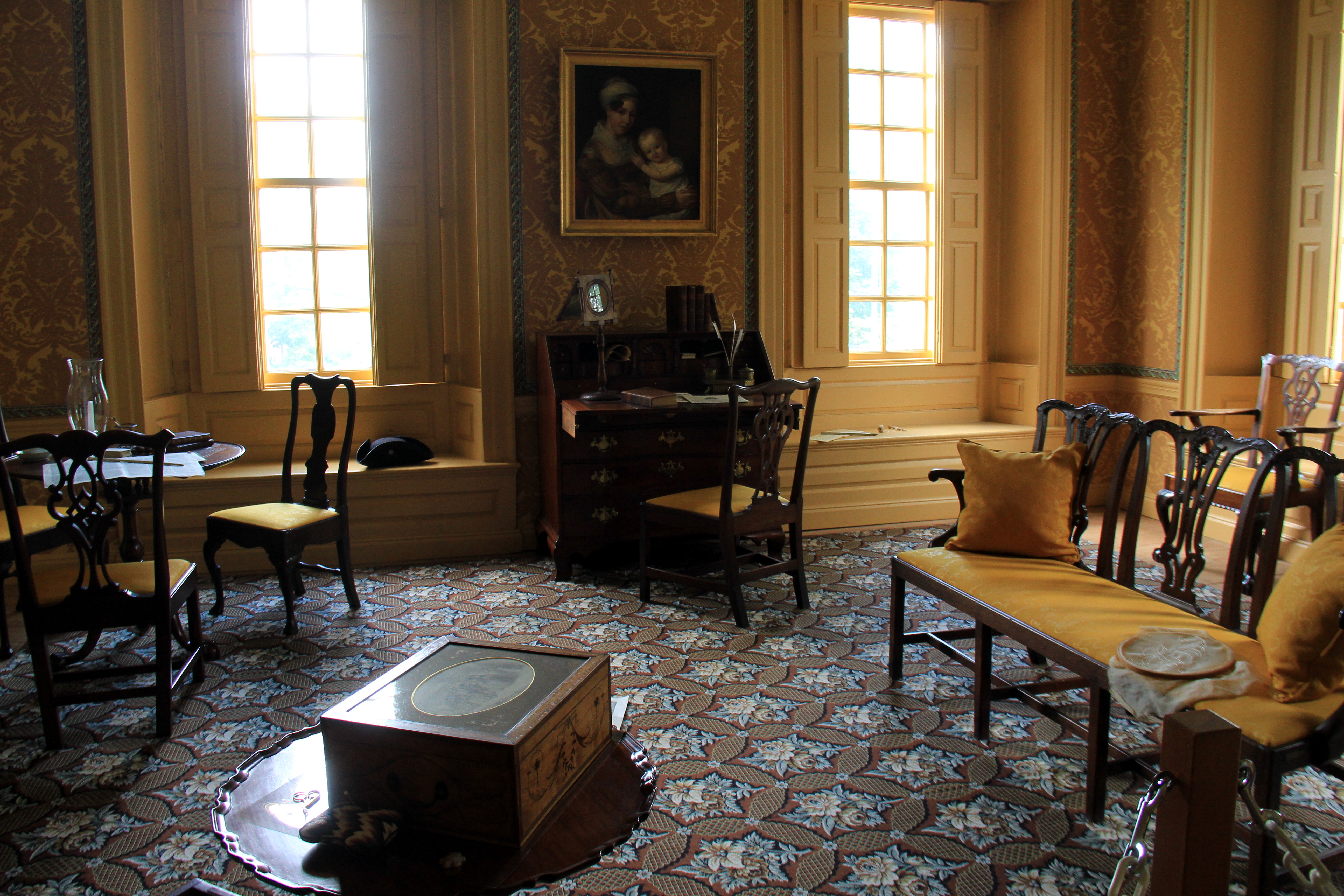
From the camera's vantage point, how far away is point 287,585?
397 centimetres

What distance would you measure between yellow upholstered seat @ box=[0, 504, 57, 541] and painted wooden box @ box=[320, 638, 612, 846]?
2.39m

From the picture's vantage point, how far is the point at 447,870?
4.80ft

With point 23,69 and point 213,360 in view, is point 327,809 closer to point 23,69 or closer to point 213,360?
point 213,360

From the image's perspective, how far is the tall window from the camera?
5262mm

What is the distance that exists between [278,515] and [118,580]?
99 centimetres

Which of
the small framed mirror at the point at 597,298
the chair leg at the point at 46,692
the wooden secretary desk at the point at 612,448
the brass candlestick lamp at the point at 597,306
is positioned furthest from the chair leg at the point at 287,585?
the small framed mirror at the point at 597,298

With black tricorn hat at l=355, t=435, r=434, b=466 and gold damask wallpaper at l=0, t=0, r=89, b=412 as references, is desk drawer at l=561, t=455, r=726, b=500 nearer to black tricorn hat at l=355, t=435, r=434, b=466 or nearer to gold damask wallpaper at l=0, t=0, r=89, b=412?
black tricorn hat at l=355, t=435, r=434, b=466

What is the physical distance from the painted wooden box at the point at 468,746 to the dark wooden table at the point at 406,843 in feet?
0.10

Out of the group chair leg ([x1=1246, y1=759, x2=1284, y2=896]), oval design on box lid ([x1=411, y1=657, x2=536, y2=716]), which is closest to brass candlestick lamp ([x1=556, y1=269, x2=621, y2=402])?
oval design on box lid ([x1=411, y1=657, x2=536, y2=716])

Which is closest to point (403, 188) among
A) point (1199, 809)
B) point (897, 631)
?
point (897, 631)

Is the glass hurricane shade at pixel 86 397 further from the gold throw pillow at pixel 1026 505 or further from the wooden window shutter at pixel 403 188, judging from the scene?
the gold throw pillow at pixel 1026 505

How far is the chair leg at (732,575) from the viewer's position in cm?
403

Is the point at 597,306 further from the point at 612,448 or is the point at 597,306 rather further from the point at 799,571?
the point at 799,571

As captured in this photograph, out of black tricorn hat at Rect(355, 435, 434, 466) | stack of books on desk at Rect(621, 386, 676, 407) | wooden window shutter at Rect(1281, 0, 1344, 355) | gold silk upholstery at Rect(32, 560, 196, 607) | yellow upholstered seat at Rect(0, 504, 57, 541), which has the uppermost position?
wooden window shutter at Rect(1281, 0, 1344, 355)
